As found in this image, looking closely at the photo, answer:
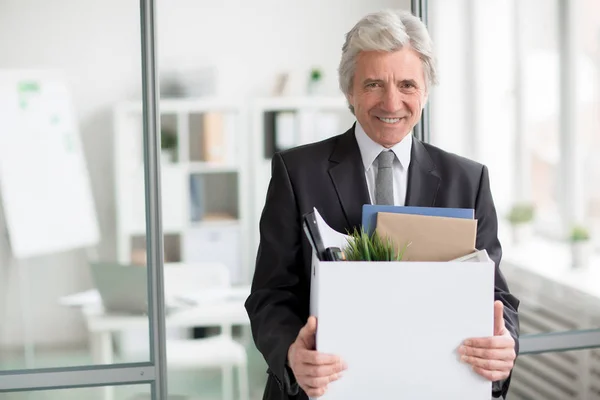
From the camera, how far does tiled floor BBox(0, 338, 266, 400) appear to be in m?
2.37

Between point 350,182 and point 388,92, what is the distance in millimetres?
205

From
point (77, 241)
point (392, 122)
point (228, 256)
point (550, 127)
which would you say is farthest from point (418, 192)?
point (550, 127)

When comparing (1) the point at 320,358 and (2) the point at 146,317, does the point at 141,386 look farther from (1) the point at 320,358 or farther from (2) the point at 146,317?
(1) the point at 320,358

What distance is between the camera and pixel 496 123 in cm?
273

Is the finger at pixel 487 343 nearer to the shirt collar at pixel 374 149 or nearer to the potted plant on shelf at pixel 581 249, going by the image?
the shirt collar at pixel 374 149

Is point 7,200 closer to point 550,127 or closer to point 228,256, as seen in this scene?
point 228,256

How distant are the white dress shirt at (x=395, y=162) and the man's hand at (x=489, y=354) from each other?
0.34 m

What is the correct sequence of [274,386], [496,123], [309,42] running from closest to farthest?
[274,386] < [309,42] < [496,123]

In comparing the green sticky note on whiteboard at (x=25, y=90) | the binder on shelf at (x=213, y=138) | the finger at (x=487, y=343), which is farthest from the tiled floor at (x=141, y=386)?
the finger at (x=487, y=343)

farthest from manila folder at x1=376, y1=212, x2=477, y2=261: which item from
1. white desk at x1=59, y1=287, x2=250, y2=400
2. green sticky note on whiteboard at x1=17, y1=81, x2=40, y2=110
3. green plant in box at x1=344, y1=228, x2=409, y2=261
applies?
green sticky note on whiteboard at x1=17, y1=81, x2=40, y2=110

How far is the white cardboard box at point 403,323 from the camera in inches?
51.1

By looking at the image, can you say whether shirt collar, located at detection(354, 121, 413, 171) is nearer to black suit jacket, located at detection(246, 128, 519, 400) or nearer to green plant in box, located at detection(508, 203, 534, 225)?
black suit jacket, located at detection(246, 128, 519, 400)

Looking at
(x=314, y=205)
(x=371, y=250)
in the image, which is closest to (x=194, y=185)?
(x=314, y=205)

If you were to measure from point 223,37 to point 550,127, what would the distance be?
1199mm
